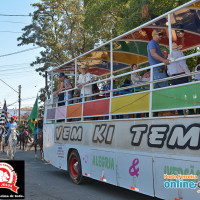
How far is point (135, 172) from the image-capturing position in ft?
20.6

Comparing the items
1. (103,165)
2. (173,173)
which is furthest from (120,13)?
(173,173)

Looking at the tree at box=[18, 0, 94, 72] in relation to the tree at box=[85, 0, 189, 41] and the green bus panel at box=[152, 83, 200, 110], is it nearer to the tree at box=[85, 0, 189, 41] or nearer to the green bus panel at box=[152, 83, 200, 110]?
the tree at box=[85, 0, 189, 41]

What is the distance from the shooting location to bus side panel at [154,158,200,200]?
479 cm

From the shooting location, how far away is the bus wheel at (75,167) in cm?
896

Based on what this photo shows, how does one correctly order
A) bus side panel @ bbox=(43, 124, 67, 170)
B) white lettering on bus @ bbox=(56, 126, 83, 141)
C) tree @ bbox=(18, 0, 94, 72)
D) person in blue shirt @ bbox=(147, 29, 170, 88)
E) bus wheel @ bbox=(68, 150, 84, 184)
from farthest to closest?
tree @ bbox=(18, 0, 94, 72) < bus side panel @ bbox=(43, 124, 67, 170) < white lettering on bus @ bbox=(56, 126, 83, 141) < bus wheel @ bbox=(68, 150, 84, 184) < person in blue shirt @ bbox=(147, 29, 170, 88)

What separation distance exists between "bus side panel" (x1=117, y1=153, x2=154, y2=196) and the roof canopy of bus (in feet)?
9.44

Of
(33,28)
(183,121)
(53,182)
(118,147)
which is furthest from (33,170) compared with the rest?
Answer: (33,28)

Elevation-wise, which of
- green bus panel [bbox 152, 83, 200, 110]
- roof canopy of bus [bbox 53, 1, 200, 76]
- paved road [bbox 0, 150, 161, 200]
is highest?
roof canopy of bus [bbox 53, 1, 200, 76]

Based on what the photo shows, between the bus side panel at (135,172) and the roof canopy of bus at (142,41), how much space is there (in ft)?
9.44

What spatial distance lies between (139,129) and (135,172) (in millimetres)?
892

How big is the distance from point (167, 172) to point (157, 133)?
2.50ft

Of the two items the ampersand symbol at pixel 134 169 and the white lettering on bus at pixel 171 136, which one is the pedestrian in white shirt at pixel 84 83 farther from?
the ampersand symbol at pixel 134 169

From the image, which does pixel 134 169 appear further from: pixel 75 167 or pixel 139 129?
pixel 75 167

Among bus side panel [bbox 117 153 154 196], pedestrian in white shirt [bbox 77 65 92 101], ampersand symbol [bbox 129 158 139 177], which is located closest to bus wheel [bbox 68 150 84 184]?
pedestrian in white shirt [bbox 77 65 92 101]
